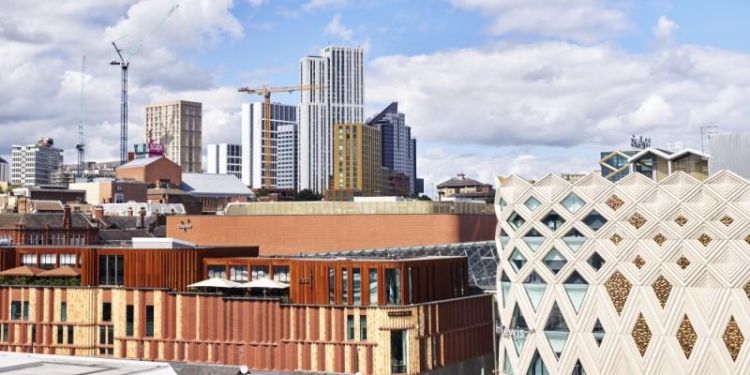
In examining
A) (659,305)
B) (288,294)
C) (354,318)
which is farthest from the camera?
(288,294)

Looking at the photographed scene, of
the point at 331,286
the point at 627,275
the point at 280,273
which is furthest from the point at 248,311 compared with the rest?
the point at 627,275

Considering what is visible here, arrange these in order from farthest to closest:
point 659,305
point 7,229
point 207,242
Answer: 1. point 7,229
2. point 207,242
3. point 659,305

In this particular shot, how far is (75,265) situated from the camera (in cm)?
7831

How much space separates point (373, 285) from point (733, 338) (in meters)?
25.0

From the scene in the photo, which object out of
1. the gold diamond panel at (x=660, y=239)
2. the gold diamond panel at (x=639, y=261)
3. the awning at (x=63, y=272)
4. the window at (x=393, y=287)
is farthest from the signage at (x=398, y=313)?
the awning at (x=63, y=272)

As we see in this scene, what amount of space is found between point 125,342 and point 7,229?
7409cm

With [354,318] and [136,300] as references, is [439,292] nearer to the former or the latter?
[354,318]

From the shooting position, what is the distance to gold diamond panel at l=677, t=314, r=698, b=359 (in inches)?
2195

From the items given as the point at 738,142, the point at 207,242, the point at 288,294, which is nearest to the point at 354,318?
the point at 288,294

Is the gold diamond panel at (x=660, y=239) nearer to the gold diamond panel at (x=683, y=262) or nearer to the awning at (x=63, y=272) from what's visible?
the gold diamond panel at (x=683, y=262)

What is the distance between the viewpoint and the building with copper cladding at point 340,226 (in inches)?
4075

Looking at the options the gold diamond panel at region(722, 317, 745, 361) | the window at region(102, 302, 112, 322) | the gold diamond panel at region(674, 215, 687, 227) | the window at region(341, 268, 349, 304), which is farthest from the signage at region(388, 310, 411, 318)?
the window at region(102, 302, 112, 322)

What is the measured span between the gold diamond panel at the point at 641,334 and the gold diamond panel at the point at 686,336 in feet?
6.13

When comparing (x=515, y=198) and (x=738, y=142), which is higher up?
(x=738, y=142)
